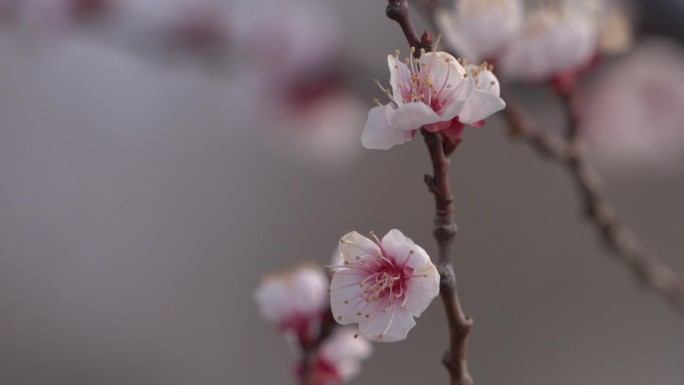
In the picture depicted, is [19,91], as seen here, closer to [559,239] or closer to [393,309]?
[559,239]

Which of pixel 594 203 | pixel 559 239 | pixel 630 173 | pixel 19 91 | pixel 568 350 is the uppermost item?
pixel 19 91

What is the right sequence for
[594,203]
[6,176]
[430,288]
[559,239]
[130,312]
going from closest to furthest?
[430,288], [594,203], [559,239], [130,312], [6,176]

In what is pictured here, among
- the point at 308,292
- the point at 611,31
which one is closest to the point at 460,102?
the point at 308,292

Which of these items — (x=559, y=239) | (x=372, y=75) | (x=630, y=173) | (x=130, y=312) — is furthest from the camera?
(x=130, y=312)

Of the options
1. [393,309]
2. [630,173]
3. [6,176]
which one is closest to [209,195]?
[6,176]

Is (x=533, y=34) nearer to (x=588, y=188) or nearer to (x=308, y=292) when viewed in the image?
(x=588, y=188)

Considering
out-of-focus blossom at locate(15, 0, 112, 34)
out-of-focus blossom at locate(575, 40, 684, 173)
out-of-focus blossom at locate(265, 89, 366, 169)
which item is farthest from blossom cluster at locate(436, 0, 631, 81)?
out-of-focus blossom at locate(15, 0, 112, 34)
